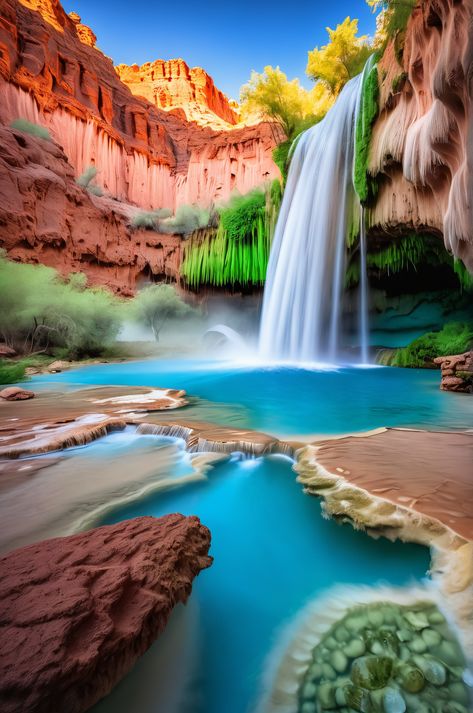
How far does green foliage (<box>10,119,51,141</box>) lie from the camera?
17078mm

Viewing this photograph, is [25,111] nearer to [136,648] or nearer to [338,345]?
[338,345]

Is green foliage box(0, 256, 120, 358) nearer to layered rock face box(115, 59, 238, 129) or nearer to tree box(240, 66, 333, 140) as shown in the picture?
tree box(240, 66, 333, 140)

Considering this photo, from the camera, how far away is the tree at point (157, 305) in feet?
61.5

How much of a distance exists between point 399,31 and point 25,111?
69.8 ft

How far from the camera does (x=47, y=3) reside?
23.7m

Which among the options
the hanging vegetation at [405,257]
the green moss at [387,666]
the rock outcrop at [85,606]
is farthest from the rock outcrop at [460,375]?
the rock outcrop at [85,606]

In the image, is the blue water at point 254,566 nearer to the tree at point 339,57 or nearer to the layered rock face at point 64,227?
the layered rock face at point 64,227

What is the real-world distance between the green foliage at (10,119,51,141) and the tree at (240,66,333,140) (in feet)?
36.6

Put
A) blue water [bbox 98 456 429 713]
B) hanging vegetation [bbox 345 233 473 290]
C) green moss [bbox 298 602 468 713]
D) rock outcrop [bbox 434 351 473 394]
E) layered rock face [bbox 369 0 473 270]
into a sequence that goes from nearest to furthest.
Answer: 1. green moss [bbox 298 602 468 713]
2. blue water [bbox 98 456 429 713]
3. layered rock face [bbox 369 0 473 270]
4. rock outcrop [bbox 434 351 473 394]
5. hanging vegetation [bbox 345 233 473 290]

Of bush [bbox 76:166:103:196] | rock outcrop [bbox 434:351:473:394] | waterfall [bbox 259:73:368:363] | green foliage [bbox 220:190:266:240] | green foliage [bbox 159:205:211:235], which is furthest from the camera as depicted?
bush [bbox 76:166:103:196]

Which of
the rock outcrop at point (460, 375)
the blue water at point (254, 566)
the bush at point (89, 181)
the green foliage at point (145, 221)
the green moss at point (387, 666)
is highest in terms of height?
the bush at point (89, 181)

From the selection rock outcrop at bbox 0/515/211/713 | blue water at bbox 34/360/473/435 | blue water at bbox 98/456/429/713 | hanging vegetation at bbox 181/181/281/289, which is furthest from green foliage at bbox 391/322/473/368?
rock outcrop at bbox 0/515/211/713

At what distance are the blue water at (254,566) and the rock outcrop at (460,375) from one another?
5.58 m

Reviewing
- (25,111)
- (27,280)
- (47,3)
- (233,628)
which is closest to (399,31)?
(233,628)
